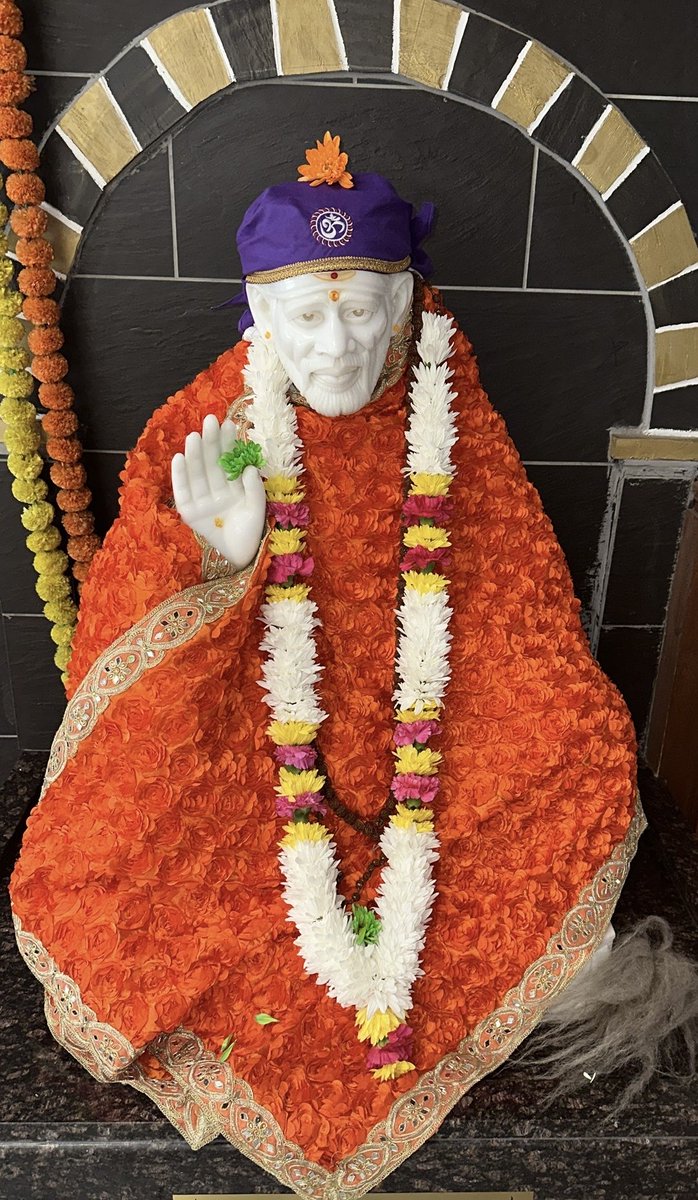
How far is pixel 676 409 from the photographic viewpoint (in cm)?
199

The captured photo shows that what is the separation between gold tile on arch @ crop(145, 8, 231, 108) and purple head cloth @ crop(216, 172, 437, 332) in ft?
2.07

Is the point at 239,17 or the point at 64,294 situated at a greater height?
the point at 239,17

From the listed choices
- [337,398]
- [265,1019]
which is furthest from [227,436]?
[265,1019]

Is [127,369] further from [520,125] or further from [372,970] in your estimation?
[372,970]

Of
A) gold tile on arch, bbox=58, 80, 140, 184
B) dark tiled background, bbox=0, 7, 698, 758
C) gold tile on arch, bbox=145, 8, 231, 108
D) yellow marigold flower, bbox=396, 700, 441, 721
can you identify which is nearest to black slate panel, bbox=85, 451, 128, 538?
dark tiled background, bbox=0, 7, 698, 758

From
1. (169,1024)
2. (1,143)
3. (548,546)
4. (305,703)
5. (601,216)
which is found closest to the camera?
(169,1024)

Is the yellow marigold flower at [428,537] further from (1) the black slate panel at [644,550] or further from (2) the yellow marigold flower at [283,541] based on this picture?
(1) the black slate panel at [644,550]

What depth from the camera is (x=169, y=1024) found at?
4.16 feet

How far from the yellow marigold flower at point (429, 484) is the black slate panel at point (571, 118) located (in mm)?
897

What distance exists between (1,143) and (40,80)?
0.17 m

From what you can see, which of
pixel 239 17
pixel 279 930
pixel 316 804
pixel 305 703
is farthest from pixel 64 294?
pixel 279 930

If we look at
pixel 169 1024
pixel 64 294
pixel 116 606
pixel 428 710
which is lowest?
pixel 169 1024

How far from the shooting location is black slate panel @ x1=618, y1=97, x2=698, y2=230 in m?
1.80

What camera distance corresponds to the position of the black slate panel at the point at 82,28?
171cm
